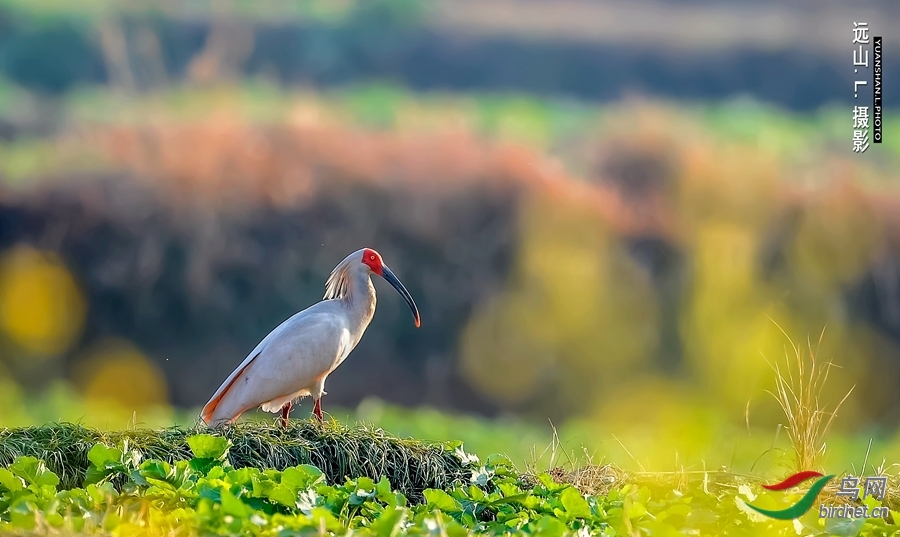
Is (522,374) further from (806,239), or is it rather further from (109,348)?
(109,348)

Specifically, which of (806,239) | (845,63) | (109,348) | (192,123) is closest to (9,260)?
(109,348)

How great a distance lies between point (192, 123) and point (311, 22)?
3.29m

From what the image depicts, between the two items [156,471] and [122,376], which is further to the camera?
[122,376]

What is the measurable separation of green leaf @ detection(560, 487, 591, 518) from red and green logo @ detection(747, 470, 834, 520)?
686 millimetres

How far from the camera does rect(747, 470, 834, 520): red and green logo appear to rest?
4.38 metres

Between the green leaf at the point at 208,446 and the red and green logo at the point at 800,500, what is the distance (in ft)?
7.13

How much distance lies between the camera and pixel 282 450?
5270 mm

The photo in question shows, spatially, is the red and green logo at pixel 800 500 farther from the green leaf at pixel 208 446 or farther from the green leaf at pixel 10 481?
the green leaf at pixel 10 481

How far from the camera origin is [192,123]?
14.0m

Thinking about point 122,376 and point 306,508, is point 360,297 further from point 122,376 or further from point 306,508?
point 122,376

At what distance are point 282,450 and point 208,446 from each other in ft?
2.56

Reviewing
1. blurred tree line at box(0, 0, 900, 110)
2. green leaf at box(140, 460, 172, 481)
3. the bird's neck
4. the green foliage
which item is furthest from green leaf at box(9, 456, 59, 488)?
blurred tree line at box(0, 0, 900, 110)

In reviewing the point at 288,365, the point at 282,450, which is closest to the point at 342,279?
the point at 288,365

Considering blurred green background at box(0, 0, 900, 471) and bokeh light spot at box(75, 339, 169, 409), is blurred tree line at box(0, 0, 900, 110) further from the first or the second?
bokeh light spot at box(75, 339, 169, 409)
